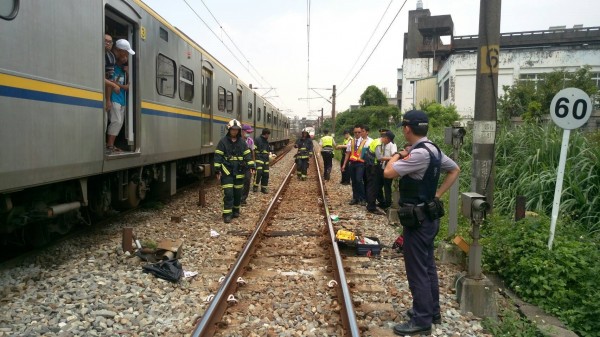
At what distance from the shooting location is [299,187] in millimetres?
14094

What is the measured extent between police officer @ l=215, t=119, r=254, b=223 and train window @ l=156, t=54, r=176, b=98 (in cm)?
122

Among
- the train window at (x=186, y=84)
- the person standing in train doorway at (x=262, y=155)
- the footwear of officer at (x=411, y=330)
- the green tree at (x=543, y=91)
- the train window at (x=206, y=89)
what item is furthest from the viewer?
the green tree at (x=543, y=91)

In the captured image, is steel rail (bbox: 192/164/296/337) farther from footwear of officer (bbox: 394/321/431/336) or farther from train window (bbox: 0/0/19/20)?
train window (bbox: 0/0/19/20)

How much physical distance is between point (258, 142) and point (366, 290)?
7818 millimetres

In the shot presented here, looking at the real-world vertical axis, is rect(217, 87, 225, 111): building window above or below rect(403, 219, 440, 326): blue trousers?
above

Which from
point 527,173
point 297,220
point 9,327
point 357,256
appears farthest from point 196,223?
point 527,173

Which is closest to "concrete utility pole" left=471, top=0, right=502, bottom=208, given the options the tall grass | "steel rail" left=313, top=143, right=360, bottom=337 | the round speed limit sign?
the round speed limit sign

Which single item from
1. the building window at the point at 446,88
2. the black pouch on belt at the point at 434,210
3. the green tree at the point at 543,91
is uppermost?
the building window at the point at 446,88

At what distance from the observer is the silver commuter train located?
4.30 metres

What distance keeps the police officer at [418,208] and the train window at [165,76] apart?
522cm

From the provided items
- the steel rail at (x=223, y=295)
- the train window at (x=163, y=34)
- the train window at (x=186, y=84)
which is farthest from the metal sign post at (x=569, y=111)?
the train window at (x=186, y=84)

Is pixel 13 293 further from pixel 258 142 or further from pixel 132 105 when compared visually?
pixel 258 142

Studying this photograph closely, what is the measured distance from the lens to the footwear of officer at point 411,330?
3.96 m

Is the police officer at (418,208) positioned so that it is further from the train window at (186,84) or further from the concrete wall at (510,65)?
the concrete wall at (510,65)
